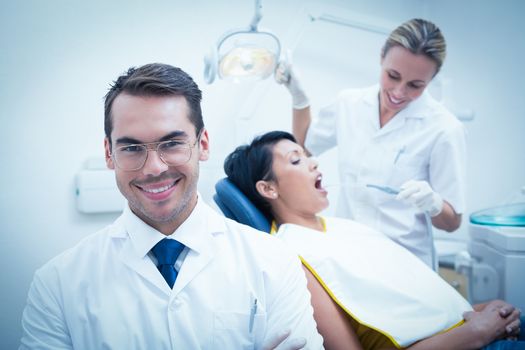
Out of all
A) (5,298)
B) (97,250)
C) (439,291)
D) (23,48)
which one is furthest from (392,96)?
(5,298)

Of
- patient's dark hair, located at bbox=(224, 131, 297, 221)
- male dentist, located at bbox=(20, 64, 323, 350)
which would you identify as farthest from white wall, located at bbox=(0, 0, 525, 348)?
male dentist, located at bbox=(20, 64, 323, 350)

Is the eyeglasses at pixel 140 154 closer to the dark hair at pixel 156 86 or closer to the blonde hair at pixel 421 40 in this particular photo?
the dark hair at pixel 156 86

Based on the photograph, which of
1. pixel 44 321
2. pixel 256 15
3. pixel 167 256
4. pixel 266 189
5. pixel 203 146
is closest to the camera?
pixel 44 321

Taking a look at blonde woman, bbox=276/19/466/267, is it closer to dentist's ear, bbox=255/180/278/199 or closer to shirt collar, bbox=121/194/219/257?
dentist's ear, bbox=255/180/278/199

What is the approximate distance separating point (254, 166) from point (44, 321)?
87cm

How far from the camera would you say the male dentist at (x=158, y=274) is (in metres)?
0.96

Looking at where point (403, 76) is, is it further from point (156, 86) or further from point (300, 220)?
point (156, 86)

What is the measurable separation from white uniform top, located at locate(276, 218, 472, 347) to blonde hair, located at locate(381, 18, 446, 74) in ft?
2.62

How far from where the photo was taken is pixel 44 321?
0.93 metres

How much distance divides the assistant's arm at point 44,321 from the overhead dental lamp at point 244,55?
0.85m

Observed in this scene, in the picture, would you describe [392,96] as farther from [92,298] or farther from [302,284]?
[92,298]

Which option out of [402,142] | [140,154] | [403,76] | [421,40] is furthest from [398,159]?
[140,154]

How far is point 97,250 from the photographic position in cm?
106

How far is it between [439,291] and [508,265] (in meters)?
0.50
